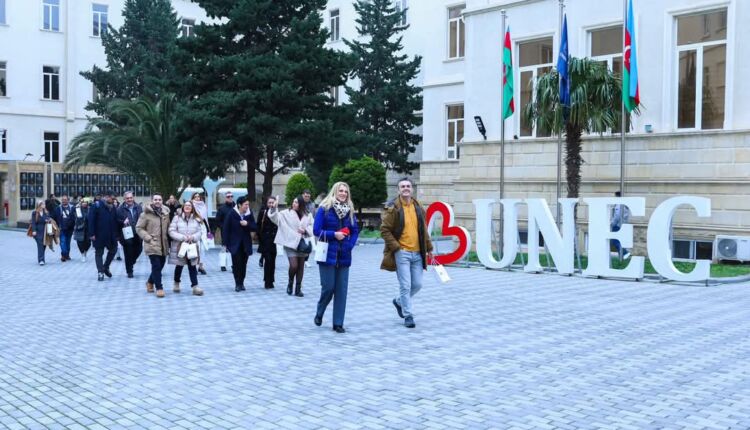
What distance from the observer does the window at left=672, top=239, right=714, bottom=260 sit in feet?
65.2

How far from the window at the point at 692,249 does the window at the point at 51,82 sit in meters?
38.5

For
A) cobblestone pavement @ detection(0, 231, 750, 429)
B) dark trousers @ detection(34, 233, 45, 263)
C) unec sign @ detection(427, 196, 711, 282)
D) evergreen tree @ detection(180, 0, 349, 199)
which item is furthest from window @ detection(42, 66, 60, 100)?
cobblestone pavement @ detection(0, 231, 750, 429)

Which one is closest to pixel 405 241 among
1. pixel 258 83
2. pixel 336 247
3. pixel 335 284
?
pixel 336 247

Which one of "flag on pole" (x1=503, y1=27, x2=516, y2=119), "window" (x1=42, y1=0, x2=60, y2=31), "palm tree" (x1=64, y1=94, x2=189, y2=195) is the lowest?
"palm tree" (x1=64, y1=94, x2=189, y2=195)

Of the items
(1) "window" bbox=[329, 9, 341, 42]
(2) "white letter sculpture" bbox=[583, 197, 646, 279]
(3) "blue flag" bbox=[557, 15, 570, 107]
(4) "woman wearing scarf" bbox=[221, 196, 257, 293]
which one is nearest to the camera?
(4) "woman wearing scarf" bbox=[221, 196, 257, 293]

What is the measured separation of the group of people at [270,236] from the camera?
1050 centimetres

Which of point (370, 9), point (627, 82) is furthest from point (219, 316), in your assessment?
point (370, 9)

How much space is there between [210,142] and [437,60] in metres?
11.5

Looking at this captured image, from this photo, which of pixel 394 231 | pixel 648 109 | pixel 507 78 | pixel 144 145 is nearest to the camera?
pixel 394 231

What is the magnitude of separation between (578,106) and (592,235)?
13.0 ft

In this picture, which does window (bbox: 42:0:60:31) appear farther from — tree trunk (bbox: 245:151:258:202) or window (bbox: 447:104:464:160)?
window (bbox: 447:104:464:160)

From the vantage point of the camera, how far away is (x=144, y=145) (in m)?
29.5

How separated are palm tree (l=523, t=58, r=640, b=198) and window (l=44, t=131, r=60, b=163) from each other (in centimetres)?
3546

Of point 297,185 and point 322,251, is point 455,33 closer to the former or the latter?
point 297,185
